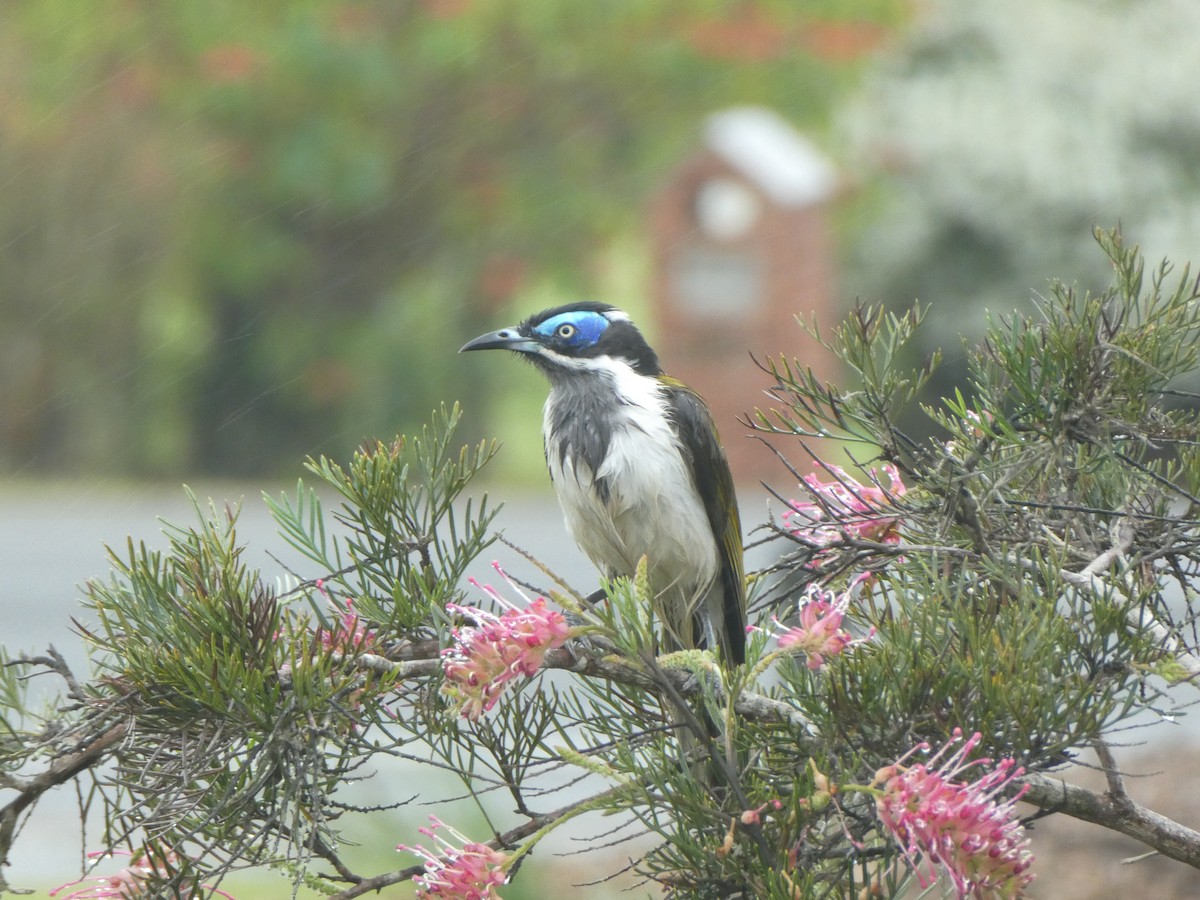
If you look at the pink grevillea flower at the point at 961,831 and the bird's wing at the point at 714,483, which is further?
the bird's wing at the point at 714,483

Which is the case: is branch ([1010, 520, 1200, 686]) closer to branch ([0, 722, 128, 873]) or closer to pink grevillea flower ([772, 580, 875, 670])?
pink grevillea flower ([772, 580, 875, 670])

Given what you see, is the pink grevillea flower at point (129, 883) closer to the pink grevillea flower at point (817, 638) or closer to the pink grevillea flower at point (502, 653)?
the pink grevillea flower at point (502, 653)

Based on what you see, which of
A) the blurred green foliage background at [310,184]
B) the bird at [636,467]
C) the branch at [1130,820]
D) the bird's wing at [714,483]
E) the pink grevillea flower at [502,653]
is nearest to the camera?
the pink grevillea flower at [502,653]

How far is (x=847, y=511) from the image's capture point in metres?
1.98

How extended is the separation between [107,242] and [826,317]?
7987mm

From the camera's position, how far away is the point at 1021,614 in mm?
1507

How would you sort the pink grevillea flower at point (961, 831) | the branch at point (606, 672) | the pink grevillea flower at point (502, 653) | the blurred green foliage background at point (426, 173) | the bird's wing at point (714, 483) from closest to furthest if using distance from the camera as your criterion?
the pink grevillea flower at point (961, 831) → the pink grevillea flower at point (502, 653) → the branch at point (606, 672) → the bird's wing at point (714, 483) → the blurred green foliage background at point (426, 173)

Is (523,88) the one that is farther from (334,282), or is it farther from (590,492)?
(590,492)

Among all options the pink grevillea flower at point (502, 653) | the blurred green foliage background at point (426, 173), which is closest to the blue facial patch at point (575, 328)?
the pink grevillea flower at point (502, 653)

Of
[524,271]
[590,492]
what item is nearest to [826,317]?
[524,271]

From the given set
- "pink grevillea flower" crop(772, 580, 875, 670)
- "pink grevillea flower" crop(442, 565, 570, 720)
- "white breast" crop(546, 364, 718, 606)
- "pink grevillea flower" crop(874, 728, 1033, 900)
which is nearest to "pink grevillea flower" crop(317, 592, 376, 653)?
"pink grevillea flower" crop(442, 565, 570, 720)

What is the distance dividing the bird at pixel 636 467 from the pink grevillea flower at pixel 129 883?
146 centimetres

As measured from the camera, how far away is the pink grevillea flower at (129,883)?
60.6 inches

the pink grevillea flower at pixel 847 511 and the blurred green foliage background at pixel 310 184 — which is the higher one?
the blurred green foliage background at pixel 310 184
